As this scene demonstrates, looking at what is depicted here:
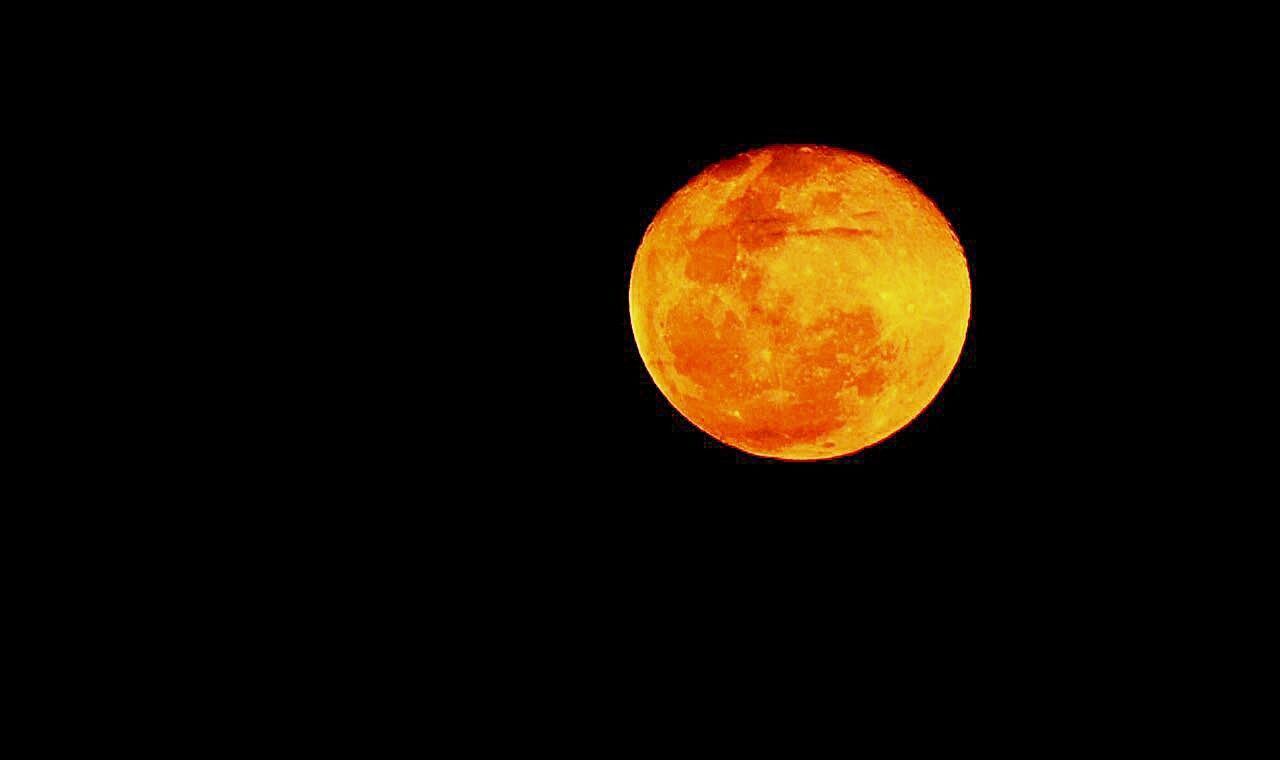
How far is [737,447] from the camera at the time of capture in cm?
232

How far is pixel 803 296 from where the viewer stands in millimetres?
1898

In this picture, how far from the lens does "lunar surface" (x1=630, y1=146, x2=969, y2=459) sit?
6.27 feet

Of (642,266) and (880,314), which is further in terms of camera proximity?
(642,266)

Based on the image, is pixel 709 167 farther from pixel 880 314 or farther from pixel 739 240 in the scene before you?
pixel 880 314

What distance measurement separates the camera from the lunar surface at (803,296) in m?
1.91

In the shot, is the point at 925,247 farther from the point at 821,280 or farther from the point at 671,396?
the point at 671,396

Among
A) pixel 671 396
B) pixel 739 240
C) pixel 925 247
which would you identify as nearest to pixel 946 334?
pixel 925 247

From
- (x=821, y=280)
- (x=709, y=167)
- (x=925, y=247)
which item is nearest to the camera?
(x=821, y=280)

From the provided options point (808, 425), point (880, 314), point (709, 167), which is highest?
point (709, 167)

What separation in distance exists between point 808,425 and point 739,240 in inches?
20.5

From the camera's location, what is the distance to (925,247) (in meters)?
2.02

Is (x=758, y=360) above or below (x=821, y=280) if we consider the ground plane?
below

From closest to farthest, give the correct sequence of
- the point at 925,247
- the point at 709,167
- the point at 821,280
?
the point at 821,280
the point at 925,247
the point at 709,167

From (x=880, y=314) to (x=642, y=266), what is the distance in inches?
26.6
